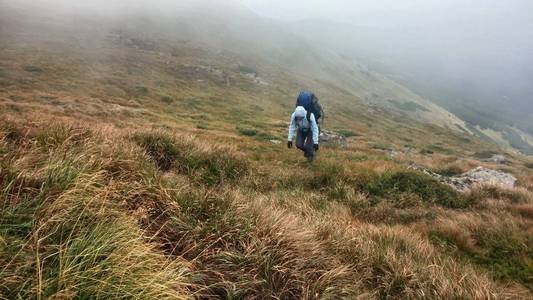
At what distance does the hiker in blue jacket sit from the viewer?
1245 cm

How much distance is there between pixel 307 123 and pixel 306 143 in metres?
0.69

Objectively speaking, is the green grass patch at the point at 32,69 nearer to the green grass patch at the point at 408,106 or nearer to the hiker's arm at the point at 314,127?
the hiker's arm at the point at 314,127

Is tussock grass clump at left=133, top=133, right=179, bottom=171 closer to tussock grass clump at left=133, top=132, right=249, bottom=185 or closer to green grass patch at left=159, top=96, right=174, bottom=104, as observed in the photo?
tussock grass clump at left=133, top=132, right=249, bottom=185

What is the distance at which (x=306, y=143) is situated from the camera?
12.9 metres

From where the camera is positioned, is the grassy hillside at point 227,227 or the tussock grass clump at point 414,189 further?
the tussock grass clump at point 414,189

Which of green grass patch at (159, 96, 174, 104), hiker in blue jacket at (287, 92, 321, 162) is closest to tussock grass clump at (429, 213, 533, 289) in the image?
hiker in blue jacket at (287, 92, 321, 162)

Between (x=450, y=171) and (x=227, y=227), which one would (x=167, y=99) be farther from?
(x=227, y=227)

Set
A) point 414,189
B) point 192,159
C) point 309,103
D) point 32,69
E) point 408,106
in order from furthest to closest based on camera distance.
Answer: point 408,106 → point 32,69 → point 309,103 → point 414,189 → point 192,159

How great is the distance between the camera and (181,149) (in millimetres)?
8703

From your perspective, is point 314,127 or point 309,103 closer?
point 309,103

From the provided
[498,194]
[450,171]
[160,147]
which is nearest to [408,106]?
[450,171]

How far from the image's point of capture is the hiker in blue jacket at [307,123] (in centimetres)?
1245

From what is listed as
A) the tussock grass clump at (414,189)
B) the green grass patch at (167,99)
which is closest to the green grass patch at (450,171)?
the tussock grass clump at (414,189)

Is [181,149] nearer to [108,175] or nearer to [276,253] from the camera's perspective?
→ [108,175]
